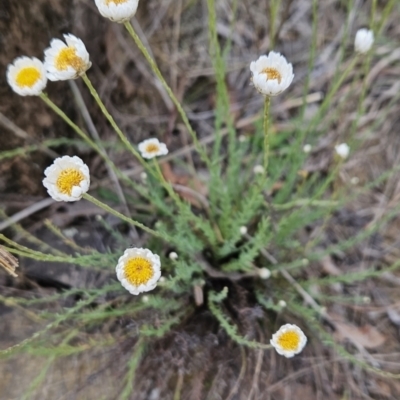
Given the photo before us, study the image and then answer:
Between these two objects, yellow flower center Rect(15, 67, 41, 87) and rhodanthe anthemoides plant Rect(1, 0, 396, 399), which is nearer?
rhodanthe anthemoides plant Rect(1, 0, 396, 399)

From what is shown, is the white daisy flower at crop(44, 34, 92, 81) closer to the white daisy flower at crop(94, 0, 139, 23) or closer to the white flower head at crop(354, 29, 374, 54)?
the white daisy flower at crop(94, 0, 139, 23)

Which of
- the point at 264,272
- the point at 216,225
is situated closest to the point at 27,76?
the point at 216,225

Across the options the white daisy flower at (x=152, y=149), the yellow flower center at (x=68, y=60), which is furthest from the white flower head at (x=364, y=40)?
the yellow flower center at (x=68, y=60)

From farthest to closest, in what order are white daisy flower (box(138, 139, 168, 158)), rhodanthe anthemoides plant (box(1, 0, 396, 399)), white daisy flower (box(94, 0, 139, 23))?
white daisy flower (box(138, 139, 168, 158))
rhodanthe anthemoides plant (box(1, 0, 396, 399))
white daisy flower (box(94, 0, 139, 23))

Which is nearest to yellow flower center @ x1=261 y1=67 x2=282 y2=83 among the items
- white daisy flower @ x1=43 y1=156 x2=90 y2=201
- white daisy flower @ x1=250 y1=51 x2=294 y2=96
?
white daisy flower @ x1=250 y1=51 x2=294 y2=96

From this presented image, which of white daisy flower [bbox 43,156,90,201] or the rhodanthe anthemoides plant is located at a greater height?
the rhodanthe anthemoides plant

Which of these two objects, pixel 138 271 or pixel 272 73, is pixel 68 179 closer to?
pixel 138 271

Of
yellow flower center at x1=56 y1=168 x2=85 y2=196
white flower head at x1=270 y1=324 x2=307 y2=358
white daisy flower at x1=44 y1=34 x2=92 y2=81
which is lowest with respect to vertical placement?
white flower head at x1=270 y1=324 x2=307 y2=358
